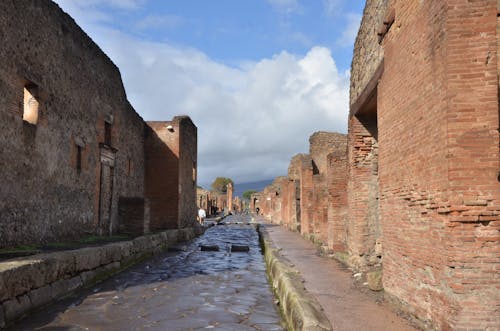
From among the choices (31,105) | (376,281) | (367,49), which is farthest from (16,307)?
(367,49)

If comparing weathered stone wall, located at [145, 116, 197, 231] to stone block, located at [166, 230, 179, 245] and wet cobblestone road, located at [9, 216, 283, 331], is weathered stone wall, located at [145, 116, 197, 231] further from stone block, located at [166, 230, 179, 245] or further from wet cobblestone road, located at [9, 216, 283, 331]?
wet cobblestone road, located at [9, 216, 283, 331]

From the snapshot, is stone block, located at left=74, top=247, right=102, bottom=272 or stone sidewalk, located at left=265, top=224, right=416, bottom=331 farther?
stone block, located at left=74, top=247, right=102, bottom=272

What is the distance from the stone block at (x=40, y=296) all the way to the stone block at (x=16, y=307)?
11 centimetres

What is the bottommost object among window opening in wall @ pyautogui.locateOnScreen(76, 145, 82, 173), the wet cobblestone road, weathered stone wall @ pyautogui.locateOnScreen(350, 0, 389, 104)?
the wet cobblestone road

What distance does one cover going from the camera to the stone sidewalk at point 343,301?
15.5 feet

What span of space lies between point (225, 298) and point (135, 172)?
11.9 metres

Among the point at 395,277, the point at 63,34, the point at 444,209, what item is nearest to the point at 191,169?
the point at 63,34

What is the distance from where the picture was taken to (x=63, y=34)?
10938 mm

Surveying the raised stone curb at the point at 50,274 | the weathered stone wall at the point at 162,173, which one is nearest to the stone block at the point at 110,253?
the raised stone curb at the point at 50,274

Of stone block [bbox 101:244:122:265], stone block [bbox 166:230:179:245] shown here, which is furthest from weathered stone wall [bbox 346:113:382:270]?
stone block [bbox 166:230:179:245]

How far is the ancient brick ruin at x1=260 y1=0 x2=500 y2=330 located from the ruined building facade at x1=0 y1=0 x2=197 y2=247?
21.3 ft

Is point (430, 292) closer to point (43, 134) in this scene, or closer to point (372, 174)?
point (372, 174)

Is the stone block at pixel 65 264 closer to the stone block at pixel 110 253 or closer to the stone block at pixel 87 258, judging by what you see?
the stone block at pixel 87 258

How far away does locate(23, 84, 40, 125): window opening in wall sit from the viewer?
9547 millimetres
